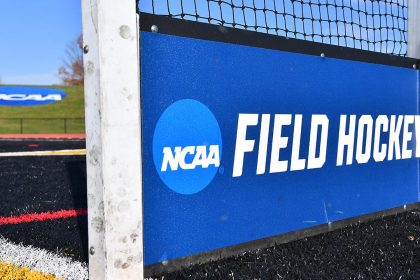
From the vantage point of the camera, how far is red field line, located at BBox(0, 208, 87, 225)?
12.9 feet

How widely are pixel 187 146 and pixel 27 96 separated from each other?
34.9 meters

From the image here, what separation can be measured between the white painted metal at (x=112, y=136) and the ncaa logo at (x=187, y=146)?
0.77 feet

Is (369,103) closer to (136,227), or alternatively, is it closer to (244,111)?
(244,111)

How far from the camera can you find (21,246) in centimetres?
309

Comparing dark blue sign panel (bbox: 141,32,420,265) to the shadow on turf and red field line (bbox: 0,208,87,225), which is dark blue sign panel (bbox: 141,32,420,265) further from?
red field line (bbox: 0,208,87,225)

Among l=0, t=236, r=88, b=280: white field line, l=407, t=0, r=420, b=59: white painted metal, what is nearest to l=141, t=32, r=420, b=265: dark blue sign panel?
l=0, t=236, r=88, b=280: white field line

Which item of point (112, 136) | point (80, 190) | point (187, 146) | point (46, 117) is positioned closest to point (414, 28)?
point (187, 146)

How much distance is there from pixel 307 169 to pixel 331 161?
11.8 inches

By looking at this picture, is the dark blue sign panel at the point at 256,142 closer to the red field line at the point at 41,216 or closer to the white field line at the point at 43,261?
the white field line at the point at 43,261

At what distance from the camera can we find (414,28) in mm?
4758

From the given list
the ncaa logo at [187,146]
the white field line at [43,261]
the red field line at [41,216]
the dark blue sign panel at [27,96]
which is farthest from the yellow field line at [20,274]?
the dark blue sign panel at [27,96]

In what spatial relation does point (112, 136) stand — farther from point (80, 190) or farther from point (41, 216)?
point (80, 190)

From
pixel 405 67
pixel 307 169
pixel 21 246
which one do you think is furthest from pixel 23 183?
pixel 405 67

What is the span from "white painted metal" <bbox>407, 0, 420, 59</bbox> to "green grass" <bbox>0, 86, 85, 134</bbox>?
27.1 metres
